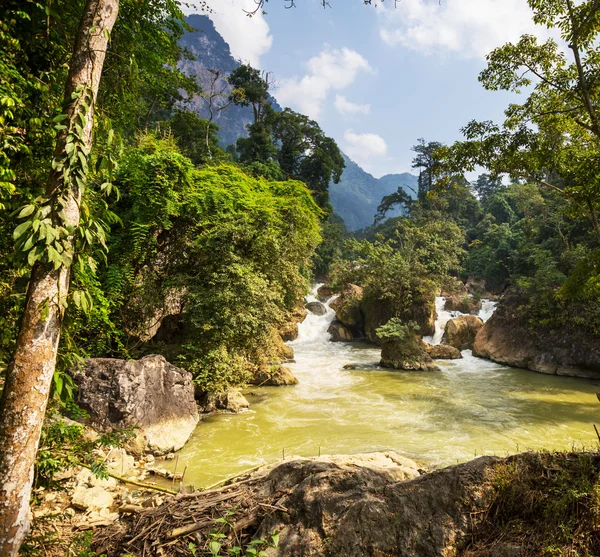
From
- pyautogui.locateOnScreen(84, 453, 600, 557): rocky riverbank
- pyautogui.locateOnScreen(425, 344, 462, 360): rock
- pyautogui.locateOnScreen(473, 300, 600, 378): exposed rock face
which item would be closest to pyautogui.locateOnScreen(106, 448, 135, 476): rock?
pyautogui.locateOnScreen(84, 453, 600, 557): rocky riverbank

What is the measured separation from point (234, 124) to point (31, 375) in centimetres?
14222

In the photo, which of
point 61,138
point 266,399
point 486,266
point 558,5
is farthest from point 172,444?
point 486,266

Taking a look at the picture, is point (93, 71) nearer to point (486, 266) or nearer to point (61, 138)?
point (61, 138)

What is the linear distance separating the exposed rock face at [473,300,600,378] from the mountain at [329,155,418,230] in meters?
99.7

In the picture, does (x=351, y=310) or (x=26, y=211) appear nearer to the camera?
(x=26, y=211)

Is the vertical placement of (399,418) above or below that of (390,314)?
below

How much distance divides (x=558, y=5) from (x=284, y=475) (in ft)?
27.9

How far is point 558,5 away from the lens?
237 inches

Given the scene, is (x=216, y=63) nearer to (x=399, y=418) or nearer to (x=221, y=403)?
(x=221, y=403)

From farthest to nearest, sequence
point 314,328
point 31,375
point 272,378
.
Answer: point 314,328 → point 272,378 → point 31,375

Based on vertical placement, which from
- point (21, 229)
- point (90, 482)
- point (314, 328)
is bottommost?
point (90, 482)

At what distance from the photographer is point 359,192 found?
154875 mm

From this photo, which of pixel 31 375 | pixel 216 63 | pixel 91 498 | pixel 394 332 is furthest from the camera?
pixel 216 63

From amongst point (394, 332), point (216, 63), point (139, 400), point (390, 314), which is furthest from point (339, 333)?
point (216, 63)
